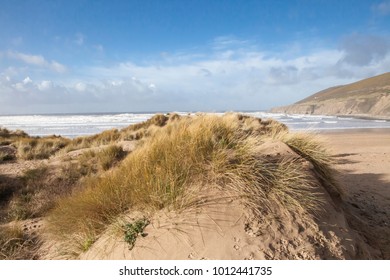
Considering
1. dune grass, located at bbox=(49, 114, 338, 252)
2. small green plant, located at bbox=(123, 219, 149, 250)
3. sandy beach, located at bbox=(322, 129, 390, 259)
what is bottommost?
sandy beach, located at bbox=(322, 129, 390, 259)

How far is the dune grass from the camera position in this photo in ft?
11.3

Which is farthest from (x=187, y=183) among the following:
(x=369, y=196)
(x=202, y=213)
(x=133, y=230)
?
(x=369, y=196)

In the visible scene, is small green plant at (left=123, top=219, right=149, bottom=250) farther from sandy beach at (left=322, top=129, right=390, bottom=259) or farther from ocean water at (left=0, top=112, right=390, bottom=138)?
ocean water at (left=0, top=112, right=390, bottom=138)

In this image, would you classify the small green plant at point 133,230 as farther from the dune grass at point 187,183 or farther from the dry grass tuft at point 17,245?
the dry grass tuft at point 17,245

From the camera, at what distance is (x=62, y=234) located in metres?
4.01

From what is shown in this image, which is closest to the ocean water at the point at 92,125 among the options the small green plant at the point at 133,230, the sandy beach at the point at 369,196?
Result: the sandy beach at the point at 369,196

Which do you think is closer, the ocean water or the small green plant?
the small green plant

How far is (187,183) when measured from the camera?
11.7ft

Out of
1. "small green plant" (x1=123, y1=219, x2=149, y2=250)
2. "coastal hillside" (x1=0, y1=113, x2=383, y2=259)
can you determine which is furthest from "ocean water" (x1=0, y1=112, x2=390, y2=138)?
"small green plant" (x1=123, y1=219, x2=149, y2=250)

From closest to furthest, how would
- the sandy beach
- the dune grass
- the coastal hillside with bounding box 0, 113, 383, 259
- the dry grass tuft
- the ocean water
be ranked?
the coastal hillside with bounding box 0, 113, 383, 259 → the dune grass → the dry grass tuft → the sandy beach → the ocean water

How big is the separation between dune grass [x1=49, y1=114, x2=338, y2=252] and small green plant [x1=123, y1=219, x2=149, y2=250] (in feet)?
0.77

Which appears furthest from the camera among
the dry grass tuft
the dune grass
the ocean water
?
the ocean water

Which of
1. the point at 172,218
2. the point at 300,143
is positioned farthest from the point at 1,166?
the point at 300,143

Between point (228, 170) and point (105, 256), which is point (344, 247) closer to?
point (228, 170)
